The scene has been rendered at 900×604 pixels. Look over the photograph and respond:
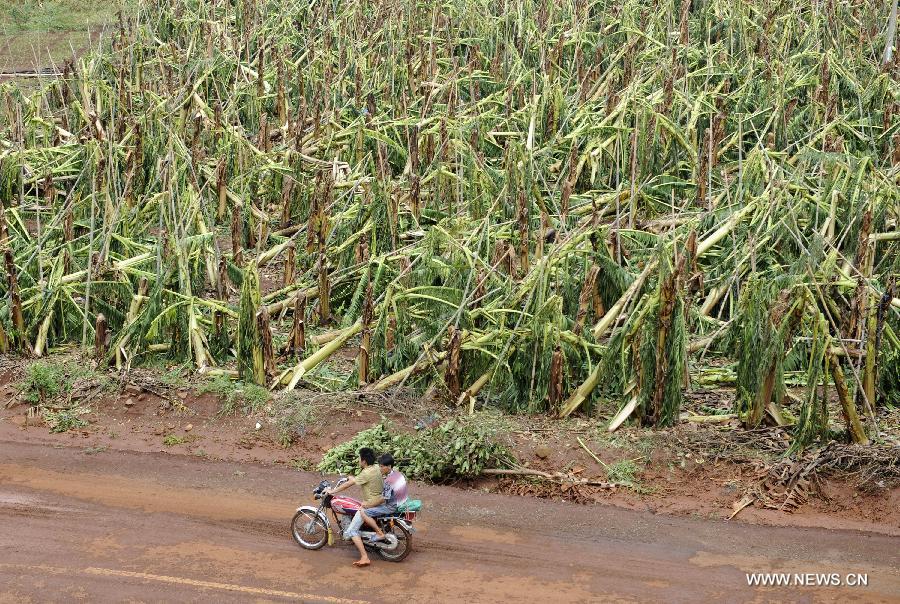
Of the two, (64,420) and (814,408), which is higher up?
(814,408)

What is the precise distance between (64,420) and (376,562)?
361 centimetres

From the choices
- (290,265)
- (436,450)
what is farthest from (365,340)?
(290,265)

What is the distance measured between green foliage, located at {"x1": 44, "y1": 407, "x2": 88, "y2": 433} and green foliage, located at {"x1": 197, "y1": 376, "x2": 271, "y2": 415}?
1.01 m

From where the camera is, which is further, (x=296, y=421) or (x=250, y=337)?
(x=250, y=337)

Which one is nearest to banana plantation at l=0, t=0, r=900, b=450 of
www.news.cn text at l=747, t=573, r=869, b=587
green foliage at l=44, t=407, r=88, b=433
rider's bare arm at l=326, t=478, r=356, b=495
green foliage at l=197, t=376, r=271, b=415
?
green foliage at l=197, t=376, r=271, b=415

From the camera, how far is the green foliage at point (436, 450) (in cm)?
821

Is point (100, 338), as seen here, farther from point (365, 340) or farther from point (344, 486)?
point (344, 486)

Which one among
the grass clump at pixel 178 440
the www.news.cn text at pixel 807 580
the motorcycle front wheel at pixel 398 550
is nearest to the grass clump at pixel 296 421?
the grass clump at pixel 178 440

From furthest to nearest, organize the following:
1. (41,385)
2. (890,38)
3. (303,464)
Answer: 1. (890,38)
2. (41,385)
3. (303,464)

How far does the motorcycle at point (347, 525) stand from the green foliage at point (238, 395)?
79.7 inches

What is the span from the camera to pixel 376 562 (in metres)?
6.96

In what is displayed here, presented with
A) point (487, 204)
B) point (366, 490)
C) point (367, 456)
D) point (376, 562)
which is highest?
point (487, 204)

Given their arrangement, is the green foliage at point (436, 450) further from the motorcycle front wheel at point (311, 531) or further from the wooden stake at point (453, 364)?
the motorcycle front wheel at point (311, 531)

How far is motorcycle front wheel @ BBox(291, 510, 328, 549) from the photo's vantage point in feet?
23.2
